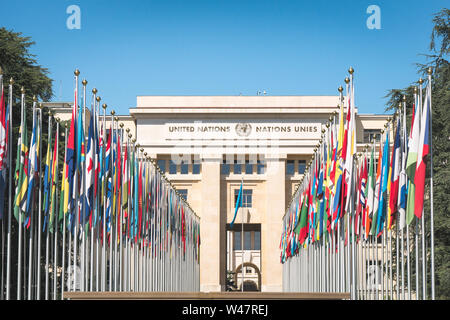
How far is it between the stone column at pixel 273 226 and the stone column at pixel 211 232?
3.86 meters

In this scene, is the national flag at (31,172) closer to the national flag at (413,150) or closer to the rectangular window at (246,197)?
the national flag at (413,150)

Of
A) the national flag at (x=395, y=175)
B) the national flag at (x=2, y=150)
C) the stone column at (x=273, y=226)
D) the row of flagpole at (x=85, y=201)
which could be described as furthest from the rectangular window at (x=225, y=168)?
the national flag at (x=2, y=150)

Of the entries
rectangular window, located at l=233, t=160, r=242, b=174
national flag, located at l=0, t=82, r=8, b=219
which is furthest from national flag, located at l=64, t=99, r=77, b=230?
rectangular window, located at l=233, t=160, r=242, b=174

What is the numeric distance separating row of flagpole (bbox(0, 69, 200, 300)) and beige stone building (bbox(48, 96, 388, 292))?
29.2 m

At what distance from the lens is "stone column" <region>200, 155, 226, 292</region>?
256 ft

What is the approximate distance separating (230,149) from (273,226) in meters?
8.21

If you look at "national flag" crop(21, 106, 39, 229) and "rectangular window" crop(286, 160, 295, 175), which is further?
"rectangular window" crop(286, 160, 295, 175)

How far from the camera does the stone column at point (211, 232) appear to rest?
256 ft

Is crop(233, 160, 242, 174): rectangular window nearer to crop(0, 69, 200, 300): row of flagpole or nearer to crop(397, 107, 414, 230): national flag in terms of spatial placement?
crop(0, 69, 200, 300): row of flagpole

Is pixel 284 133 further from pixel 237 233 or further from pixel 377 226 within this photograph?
pixel 377 226

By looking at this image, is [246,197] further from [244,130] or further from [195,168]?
[244,130]
